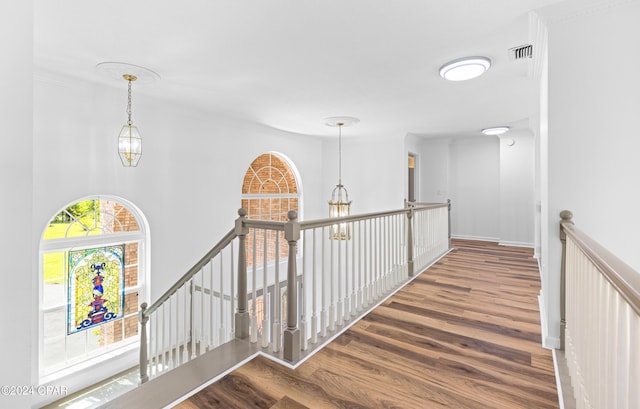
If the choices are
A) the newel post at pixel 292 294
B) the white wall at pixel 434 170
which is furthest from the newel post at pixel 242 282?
the white wall at pixel 434 170

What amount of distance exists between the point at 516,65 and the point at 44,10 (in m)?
3.96

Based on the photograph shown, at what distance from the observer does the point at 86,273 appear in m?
3.63

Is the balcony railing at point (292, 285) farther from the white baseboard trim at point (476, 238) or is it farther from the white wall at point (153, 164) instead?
the white baseboard trim at point (476, 238)

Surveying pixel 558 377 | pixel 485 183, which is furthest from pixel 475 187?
pixel 558 377

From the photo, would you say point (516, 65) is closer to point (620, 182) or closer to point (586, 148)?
point (586, 148)

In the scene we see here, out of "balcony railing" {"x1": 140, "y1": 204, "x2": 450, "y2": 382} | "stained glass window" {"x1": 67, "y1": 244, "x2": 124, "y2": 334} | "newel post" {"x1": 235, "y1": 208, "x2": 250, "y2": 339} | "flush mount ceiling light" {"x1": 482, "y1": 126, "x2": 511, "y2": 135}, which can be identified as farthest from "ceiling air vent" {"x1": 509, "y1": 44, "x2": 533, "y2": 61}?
"stained glass window" {"x1": 67, "y1": 244, "x2": 124, "y2": 334}

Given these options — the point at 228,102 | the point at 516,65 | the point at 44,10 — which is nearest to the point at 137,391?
the point at 44,10

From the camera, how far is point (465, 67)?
9.40 feet

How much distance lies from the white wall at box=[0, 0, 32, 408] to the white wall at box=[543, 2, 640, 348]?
2732 millimetres

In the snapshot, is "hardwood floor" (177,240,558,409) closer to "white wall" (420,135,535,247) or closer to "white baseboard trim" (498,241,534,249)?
"white baseboard trim" (498,241,534,249)

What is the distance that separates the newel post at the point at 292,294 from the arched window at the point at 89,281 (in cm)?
282

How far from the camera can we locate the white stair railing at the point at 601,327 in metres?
0.78

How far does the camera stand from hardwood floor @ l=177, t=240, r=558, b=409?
5.74 feet

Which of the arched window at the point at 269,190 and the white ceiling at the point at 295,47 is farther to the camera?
the arched window at the point at 269,190
